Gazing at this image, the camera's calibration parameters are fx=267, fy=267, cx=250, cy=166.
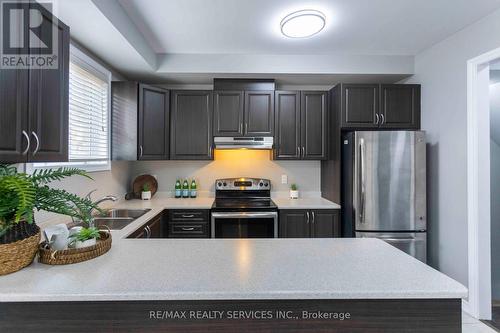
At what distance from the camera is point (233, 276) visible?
105cm

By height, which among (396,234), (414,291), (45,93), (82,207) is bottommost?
(396,234)

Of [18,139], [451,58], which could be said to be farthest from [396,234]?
[18,139]

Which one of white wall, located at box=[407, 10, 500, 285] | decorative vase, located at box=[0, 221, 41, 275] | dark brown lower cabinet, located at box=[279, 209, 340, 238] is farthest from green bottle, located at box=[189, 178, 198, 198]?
white wall, located at box=[407, 10, 500, 285]

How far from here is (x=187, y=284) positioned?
0.98 meters

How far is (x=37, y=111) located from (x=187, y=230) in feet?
6.11

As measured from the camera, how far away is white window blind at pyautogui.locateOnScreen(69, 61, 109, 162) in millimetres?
2254

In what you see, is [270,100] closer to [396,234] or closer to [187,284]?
[396,234]

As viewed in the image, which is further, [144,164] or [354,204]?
[144,164]

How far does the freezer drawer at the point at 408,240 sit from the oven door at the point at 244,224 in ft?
2.88

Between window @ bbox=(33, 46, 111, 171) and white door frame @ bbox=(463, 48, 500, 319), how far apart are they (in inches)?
134

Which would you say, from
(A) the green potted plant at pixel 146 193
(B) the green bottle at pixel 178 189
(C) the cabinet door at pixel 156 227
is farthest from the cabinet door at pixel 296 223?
(A) the green potted plant at pixel 146 193

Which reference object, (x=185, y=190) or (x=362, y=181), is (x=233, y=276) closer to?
(x=362, y=181)

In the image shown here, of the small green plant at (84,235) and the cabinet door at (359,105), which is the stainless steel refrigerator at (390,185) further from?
the small green plant at (84,235)

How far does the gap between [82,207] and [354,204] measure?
2.34 metres
